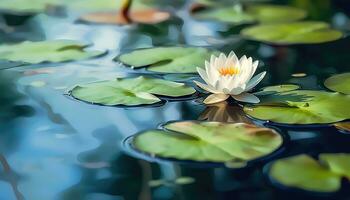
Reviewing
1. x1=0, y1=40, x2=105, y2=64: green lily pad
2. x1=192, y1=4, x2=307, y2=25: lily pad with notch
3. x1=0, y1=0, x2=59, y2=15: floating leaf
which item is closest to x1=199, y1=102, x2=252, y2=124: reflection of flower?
x1=0, y1=40, x2=105, y2=64: green lily pad

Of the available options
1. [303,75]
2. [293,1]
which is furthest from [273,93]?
[293,1]

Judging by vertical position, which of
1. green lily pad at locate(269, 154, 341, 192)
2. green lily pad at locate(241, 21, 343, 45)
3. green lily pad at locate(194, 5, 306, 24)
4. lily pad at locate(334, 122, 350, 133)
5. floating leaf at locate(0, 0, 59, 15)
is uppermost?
floating leaf at locate(0, 0, 59, 15)

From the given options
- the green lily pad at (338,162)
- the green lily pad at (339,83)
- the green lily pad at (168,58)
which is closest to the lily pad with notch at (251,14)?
the green lily pad at (168,58)

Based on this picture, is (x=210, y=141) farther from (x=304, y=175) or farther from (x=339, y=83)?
(x=339, y=83)

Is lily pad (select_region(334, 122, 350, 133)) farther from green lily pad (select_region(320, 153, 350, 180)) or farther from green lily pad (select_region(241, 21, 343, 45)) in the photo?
green lily pad (select_region(241, 21, 343, 45))

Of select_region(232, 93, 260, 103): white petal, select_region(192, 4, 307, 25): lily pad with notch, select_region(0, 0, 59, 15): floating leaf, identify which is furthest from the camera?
select_region(0, 0, 59, 15): floating leaf

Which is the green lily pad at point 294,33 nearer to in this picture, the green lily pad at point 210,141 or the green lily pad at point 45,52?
the green lily pad at point 45,52

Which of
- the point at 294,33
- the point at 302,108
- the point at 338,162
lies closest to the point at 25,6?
the point at 294,33

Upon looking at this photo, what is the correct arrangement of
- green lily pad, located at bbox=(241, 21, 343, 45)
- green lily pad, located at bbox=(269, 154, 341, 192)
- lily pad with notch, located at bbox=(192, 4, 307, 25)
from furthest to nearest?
lily pad with notch, located at bbox=(192, 4, 307, 25)
green lily pad, located at bbox=(241, 21, 343, 45)
green lily pad, located at bbox=(269, 154, 341, 192)
